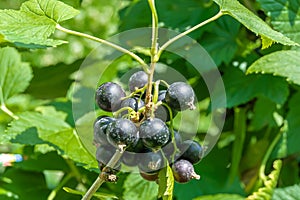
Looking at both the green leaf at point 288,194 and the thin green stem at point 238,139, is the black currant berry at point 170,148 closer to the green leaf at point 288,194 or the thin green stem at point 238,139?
the green leaf at point 288,194

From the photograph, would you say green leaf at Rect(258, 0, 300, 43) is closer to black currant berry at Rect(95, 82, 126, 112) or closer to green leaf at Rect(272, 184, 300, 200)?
green leaf at Rect(272, 184, 300, 200)

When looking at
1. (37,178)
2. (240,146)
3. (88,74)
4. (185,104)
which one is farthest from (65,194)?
(185,104)

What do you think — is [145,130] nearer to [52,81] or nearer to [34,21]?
[34,21]

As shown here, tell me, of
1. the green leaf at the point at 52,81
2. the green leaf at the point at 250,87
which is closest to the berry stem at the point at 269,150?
the green leaf at the point at 250,87

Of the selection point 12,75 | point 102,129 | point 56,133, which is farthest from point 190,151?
point 12,75

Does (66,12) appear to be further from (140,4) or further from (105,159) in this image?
(140,4)

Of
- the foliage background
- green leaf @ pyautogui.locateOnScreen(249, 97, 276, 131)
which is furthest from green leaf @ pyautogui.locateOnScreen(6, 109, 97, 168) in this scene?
green leaf @ pyautogui.locateOnScreen(249, 97, 276, 131)
